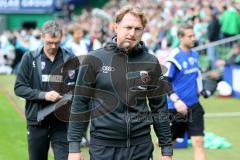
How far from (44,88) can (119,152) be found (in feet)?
6.84

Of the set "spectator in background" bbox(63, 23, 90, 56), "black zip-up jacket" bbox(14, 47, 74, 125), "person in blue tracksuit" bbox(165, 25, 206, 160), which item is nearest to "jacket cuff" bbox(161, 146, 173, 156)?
"black zip-up jacket" bbox(14, 47, 74, 125)

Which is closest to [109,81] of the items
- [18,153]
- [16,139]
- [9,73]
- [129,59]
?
[129,59]

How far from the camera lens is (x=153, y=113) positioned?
5.55m

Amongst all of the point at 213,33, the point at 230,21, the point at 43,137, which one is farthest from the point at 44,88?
the point at 213,33

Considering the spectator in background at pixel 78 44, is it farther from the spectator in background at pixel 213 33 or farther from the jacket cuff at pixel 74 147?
the spectator in background at pixel 213 33

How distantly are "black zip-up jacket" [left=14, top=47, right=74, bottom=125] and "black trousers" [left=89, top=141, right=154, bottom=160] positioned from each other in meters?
1.84

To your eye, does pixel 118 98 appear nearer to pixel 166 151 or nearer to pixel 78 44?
pixel 166 151

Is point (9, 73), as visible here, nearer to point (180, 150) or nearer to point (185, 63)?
point (180, 150)

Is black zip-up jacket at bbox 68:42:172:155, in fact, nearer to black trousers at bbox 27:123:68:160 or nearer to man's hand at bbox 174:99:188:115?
black trousers at bbox 27:123:68:160

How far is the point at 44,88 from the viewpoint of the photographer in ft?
23.6

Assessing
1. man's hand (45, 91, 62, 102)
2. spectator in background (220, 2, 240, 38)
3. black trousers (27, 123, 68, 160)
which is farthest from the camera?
spectator in background (220, 2, 240, 38)

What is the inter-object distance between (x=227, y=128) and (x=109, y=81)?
27.8 feet

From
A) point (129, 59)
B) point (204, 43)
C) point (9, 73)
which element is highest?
Answer: point (129, 59)

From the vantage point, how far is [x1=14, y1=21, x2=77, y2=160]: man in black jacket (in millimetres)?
7059
